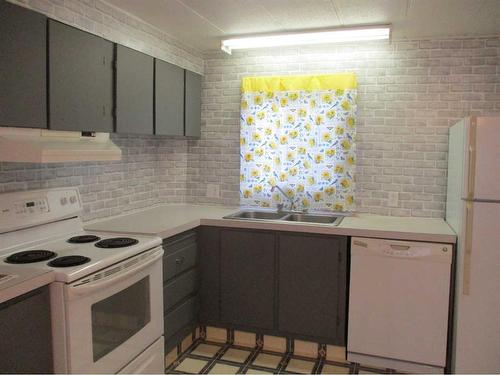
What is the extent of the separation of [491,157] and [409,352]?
1.34 meters

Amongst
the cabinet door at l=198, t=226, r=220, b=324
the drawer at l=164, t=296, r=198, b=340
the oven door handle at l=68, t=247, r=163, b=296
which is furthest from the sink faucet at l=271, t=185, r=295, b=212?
the oven door handle at l=68, t=247, r=163, b=296

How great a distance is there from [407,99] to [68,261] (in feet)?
8.71

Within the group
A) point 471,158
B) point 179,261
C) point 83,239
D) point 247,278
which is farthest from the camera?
point 247,278

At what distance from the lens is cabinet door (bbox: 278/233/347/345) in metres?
3.11

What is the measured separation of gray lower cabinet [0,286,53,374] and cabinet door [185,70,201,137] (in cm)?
203

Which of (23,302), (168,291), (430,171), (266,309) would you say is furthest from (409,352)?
(23,302)

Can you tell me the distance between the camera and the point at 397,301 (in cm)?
300

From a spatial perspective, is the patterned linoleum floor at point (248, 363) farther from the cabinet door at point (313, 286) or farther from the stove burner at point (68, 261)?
the stove burner at point (68, 261)

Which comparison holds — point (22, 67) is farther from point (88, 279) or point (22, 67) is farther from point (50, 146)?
point (88, 279)

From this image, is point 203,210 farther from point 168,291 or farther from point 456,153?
point 456,153

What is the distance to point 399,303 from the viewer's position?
3.00 m

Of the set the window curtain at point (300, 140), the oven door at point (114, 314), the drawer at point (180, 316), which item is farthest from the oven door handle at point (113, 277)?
the window curtain at point (300, 140)

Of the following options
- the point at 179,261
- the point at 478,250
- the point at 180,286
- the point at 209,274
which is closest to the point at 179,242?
the point at 179,261

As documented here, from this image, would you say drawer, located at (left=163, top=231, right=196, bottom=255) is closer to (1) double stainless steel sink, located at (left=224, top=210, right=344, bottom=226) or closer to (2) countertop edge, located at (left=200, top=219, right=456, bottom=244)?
(2) countertop edge, located at (left=200, top=219, right=456, bottom=244)
